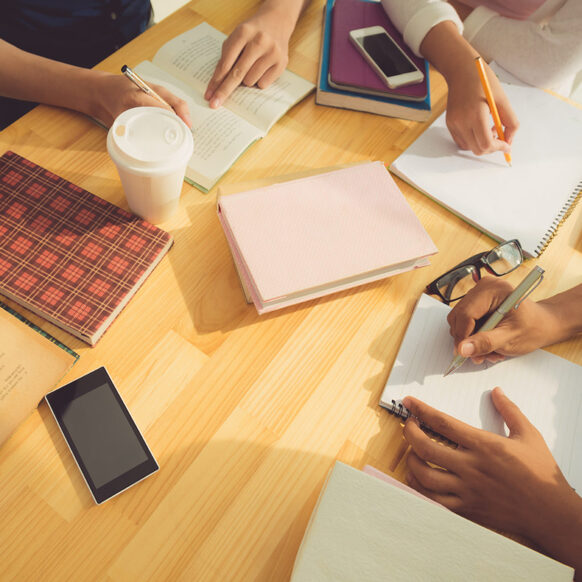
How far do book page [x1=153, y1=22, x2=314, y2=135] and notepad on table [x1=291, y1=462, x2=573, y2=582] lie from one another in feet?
2.17

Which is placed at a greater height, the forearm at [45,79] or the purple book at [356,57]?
the purple book at [356,57]

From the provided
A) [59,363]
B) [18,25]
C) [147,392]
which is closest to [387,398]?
[147,392]

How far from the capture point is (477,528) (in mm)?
392

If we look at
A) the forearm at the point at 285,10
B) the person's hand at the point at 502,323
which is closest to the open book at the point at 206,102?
the forearm at the point at 285,10

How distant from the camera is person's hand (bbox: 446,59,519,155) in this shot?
0.84 m

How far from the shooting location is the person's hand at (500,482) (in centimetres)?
55

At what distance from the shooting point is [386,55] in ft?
2.97

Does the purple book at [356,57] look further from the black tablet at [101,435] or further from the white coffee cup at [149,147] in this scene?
the black tablet at [101,435]

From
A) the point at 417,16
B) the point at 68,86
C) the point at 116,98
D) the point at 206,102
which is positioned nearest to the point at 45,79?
the point at 68,86

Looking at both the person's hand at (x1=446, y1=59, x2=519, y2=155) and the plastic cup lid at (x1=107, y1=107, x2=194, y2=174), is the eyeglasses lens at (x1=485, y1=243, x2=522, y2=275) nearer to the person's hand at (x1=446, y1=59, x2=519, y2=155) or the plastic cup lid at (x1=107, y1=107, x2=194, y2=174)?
the person's hand at (x1=446, y1=59, x2=519, y2=155)

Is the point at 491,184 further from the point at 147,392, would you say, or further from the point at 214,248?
the point at 147,392

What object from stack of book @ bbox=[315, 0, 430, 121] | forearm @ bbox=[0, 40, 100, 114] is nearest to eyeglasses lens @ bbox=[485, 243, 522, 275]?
stack of book @ bbox=[315, 0, 430, 121]

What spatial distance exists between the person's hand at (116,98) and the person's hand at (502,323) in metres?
0.54

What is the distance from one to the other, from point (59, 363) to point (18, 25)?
0.88 m
